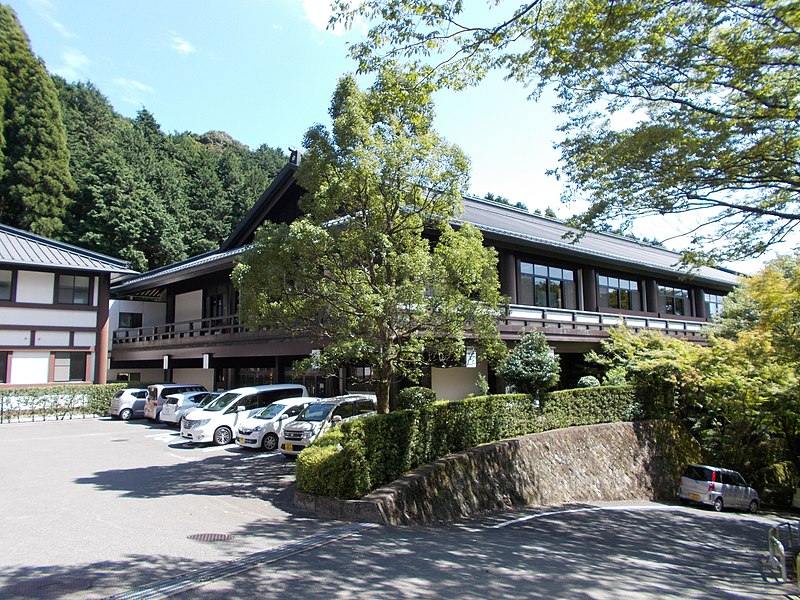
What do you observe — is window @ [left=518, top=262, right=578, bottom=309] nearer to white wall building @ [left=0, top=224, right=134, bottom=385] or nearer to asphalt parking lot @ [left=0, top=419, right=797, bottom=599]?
asphalt parking lot @ [left=0, top=419, right=797, bottom=599]

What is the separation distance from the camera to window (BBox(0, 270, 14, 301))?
90.5 ft

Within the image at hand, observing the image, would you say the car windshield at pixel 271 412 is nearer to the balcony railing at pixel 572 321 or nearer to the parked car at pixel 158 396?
the balcony railing at pixel 572 321

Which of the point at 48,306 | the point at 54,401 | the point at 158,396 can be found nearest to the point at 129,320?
the point at 48,306

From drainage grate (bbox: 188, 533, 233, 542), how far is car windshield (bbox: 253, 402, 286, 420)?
841 cm

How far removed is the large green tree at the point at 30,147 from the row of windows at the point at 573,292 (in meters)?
39.3

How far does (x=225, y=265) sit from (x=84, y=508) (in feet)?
53.2

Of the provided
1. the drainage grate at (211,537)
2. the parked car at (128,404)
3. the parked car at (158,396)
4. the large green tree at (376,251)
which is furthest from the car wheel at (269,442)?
the parked car at (128,404)

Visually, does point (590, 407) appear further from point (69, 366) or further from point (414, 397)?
point (69, 366)

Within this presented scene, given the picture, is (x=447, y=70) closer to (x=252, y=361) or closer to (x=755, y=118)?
(x=755, y=118)

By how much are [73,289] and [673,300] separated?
34298 mm

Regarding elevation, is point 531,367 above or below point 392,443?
above

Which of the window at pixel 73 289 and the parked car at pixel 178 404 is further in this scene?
the window at pixel 73 289

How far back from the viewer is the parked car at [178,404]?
21.6 metres

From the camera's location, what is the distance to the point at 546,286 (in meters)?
24.4
